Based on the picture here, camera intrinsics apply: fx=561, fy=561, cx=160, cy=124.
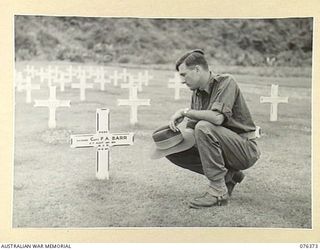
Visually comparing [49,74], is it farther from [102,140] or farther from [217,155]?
[217,155]

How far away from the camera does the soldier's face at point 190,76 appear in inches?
46.2

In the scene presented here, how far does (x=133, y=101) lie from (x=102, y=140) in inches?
4.2

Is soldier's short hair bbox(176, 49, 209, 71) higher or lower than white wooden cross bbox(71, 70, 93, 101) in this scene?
higher

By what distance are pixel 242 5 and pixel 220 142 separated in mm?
300

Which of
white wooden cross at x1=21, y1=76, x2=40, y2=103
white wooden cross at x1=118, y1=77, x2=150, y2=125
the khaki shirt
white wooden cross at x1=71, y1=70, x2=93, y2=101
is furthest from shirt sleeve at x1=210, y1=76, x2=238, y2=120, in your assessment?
white wooden cross at x1=21, y1=76, x2=40, y2=103

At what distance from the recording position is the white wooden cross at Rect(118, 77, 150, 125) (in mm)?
1190

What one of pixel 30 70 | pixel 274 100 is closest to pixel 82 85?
pixel 30 70

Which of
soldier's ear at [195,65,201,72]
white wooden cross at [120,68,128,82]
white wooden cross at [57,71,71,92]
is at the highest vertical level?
soldier's ear at [195,65,201,72]

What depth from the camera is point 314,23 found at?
120 cm

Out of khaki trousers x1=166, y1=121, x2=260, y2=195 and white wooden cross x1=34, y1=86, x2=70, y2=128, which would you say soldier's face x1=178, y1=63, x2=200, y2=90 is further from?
white wooden cross x1=34, y1=86, x2=70, y2=128

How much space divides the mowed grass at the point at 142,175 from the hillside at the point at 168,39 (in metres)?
0.06

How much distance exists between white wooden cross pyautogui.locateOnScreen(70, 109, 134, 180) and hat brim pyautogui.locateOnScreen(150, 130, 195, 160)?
0.18ft

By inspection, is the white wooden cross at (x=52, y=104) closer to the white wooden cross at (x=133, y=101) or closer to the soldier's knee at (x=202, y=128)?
the white wooden cross at (x=133, y=101)

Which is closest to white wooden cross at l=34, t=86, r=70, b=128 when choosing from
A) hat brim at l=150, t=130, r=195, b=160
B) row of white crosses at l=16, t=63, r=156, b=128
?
row of white crosses at l=16, t=63, r=156, b=128
